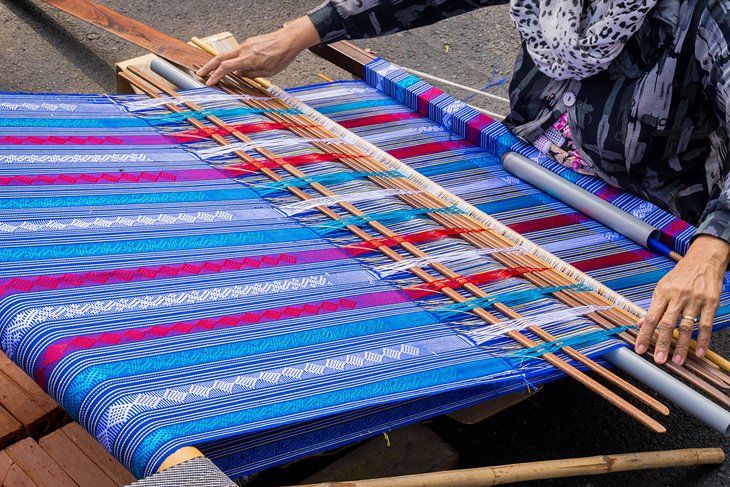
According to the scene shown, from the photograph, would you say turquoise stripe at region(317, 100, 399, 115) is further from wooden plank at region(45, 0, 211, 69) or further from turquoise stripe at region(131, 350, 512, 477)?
turquoise stripe at region(131, 350, 512, 477)

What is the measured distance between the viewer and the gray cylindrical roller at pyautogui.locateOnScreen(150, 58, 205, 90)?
9.45ft

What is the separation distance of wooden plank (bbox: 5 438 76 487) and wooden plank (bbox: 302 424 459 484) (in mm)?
579

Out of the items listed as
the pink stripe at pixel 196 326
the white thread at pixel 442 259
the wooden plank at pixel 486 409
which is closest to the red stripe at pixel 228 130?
the white thread at pixel 442 259

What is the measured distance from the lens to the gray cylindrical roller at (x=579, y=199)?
2467 mm

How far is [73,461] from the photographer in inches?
77.5

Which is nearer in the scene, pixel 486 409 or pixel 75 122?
pixel 486 409

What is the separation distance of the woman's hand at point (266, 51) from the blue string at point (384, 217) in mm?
777

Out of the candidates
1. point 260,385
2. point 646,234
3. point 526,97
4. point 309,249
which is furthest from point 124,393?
Result: point 526,97

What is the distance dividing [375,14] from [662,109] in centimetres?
94

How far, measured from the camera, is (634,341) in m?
2.03

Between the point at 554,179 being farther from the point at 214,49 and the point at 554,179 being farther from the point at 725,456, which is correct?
the point at 214,49

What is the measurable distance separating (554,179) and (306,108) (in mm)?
799

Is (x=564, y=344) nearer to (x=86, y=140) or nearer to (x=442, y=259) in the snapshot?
(x=442, y=259)

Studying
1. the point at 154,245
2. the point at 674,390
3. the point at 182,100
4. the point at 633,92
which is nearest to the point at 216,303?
the point at 154,245
